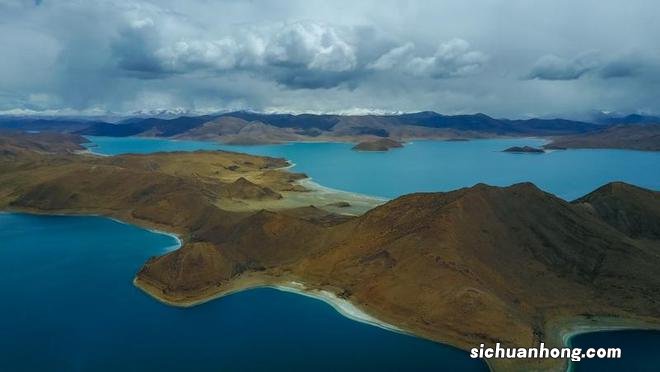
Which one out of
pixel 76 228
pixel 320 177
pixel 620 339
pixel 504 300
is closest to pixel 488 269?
pixel 504 300

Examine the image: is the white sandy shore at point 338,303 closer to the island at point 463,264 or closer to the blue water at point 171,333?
the island at point 463,264

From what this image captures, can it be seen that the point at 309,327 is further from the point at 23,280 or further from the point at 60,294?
the point at 23,280

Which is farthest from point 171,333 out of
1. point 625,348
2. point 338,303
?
point 625,348

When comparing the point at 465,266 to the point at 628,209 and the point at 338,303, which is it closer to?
the point at 338,303

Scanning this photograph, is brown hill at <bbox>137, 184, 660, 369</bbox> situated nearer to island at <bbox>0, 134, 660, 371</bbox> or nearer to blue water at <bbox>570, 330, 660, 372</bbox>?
island at <bbox>0, 134, 660, 371</bbox>

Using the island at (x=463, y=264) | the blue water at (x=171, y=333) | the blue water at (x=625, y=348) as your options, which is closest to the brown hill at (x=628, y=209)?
the island at (x=463, y=264)
